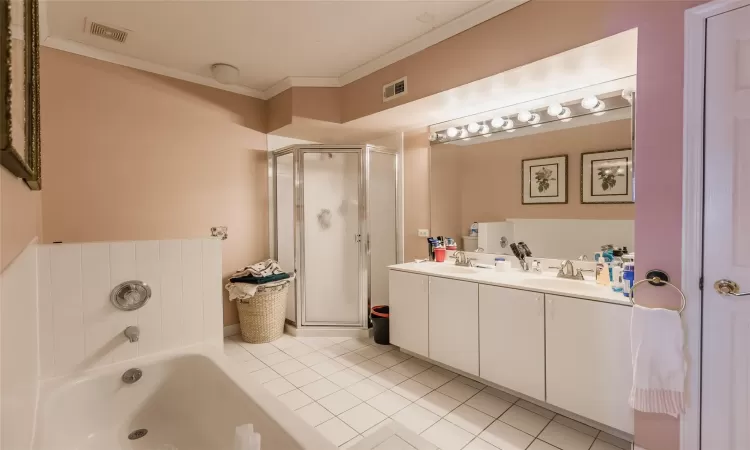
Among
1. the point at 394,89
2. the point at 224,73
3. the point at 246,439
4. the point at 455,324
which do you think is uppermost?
the point at 224,73

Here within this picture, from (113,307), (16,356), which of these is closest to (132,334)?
→ (113,307)

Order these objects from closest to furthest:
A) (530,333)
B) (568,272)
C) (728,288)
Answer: (728,288), (530,333), (568,272)

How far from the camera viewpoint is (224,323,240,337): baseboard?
3.46m

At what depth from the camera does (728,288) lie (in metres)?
1.47

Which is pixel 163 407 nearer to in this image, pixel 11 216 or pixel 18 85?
pixel 11 216

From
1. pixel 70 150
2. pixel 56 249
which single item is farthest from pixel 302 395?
pixel 70 150

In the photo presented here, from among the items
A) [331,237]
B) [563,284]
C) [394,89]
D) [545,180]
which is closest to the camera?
[563,284]

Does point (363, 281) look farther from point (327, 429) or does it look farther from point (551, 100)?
point (551, 100)

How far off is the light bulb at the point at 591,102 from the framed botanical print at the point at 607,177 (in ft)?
1.06

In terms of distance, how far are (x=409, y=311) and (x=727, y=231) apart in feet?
6.51

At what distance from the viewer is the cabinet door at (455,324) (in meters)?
2.40

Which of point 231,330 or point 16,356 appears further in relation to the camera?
point 231,330

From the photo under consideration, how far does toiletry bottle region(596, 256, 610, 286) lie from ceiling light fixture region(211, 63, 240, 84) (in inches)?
127

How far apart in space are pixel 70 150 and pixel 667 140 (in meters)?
3.81
